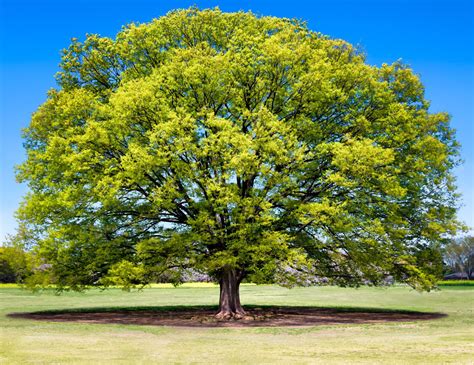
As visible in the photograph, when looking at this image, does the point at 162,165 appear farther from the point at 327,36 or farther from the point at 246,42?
the point at 327,36

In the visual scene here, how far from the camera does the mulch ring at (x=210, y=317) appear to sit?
30.9 metres

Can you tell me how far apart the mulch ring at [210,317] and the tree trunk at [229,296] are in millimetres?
649

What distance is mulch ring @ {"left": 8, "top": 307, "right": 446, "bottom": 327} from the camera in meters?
30.9

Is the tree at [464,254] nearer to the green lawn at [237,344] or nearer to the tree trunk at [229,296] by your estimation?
the tree trunk at [229,296]

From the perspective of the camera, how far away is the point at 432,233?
34719 mm

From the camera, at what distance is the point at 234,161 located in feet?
94.2

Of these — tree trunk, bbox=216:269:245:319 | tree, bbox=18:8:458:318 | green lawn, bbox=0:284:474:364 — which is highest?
tree, bbox=18:8:458:318

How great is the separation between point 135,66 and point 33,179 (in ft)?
28.0

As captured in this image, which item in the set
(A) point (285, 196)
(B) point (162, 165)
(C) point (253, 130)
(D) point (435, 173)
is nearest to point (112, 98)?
(B) point (162, 165)

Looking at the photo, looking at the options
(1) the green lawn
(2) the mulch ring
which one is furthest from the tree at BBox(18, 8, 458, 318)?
(1) the green lawn

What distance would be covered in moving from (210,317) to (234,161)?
31.4 feet

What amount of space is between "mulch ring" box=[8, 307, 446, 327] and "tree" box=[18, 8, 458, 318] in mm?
1985

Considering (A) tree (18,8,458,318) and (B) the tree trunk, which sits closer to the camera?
(A) tree (18,8,458,318)

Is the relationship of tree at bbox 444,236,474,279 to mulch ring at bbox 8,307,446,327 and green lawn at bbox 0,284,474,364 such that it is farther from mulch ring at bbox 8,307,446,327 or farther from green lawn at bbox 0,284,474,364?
green lawn at bbox 0,284,474,364
